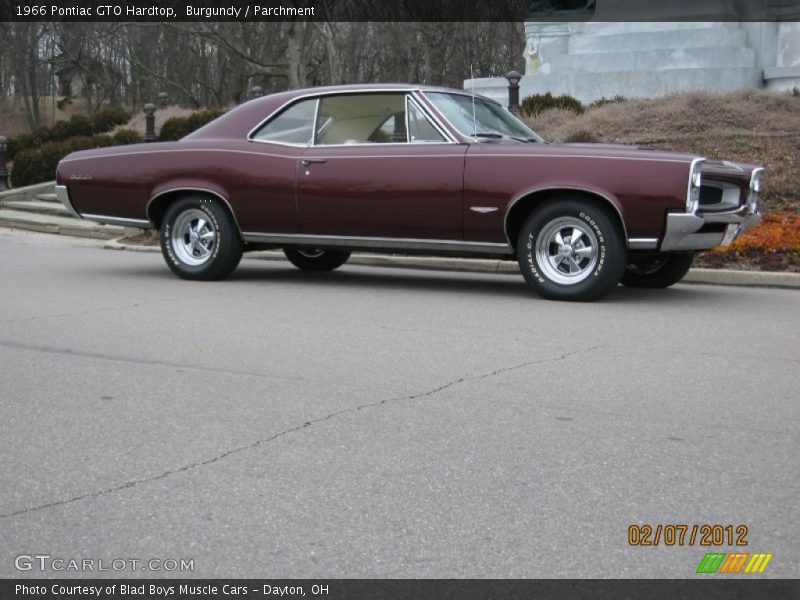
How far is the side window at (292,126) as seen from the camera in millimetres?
9734

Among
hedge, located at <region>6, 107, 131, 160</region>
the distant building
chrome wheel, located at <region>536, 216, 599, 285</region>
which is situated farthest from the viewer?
hedge, located at <region>6, 107, 131, 160</region>

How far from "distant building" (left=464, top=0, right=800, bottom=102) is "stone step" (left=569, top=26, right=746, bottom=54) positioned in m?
0.02

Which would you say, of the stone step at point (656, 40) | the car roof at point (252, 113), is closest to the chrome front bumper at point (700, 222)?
the car roof at point (252, 113)

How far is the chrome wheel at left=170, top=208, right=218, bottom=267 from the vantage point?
1001 cm

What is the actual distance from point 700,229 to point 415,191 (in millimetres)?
2257

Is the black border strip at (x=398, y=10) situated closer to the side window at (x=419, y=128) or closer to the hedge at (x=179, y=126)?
the hedge at (x=179, y=126)

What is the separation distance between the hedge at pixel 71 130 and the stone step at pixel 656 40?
13.0 m

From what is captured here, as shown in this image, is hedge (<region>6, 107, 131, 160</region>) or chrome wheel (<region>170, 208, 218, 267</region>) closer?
chrome wheel (<region>170, 208, 218, 267</region>)

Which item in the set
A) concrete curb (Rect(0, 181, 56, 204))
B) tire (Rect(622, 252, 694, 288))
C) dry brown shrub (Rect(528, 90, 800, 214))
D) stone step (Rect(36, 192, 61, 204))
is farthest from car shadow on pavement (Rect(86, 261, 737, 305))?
concrete curb (Rect(0, 181, 56, 204))

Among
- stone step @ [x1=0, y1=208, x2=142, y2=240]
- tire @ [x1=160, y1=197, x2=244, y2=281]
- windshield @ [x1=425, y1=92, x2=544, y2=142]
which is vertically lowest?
stone step @ [x1=0, y1=208, x2=142, y2=240]
